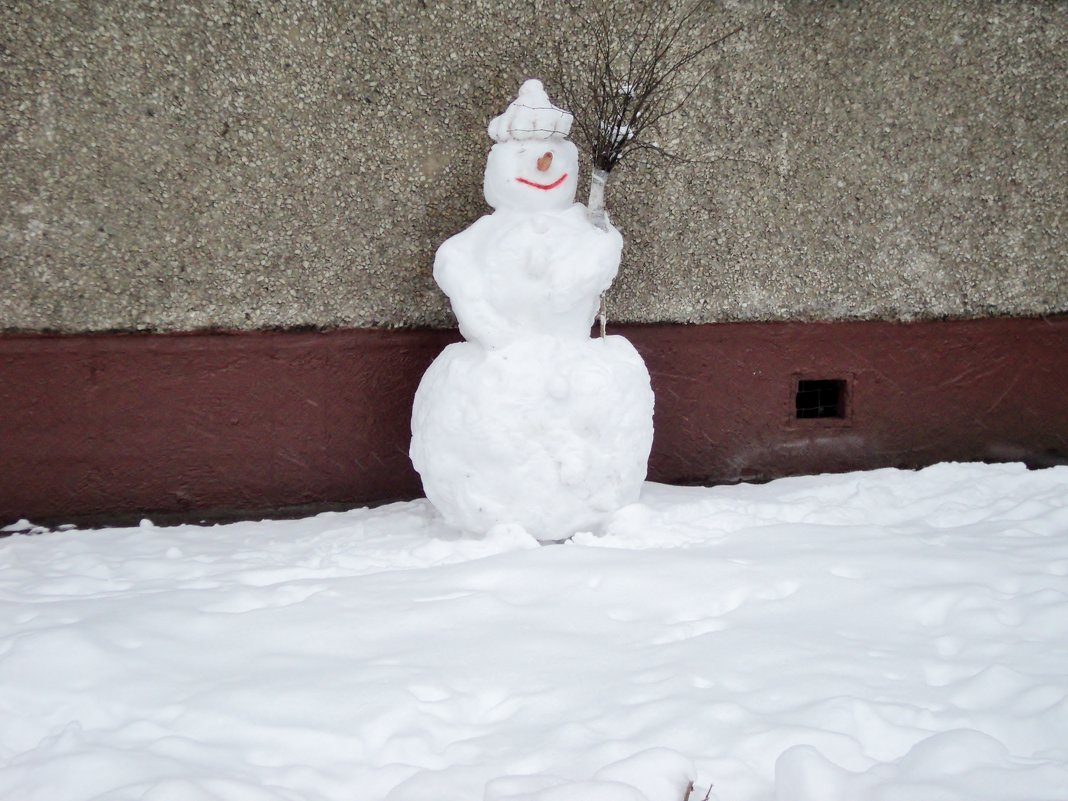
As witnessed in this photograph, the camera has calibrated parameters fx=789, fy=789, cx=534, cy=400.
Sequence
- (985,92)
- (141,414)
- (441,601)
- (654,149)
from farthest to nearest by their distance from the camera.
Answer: (985,92) → (654,149) → (141,414) → (441,601)

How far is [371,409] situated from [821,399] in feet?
6.10

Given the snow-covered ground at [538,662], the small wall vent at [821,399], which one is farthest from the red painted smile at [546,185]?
the small wall vent at [821,399]

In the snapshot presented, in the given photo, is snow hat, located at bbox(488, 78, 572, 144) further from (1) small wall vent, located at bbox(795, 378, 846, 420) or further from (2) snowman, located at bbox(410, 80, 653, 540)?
(1) small wall vent, located at bbox(795, 378, 846, 420)

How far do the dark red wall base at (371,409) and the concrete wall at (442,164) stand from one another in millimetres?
104

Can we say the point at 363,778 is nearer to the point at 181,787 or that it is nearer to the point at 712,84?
the point at 181,787

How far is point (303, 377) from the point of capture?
276cm

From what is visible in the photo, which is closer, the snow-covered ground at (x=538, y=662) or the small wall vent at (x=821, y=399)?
the snow-covered ground at (x=538, y=662)

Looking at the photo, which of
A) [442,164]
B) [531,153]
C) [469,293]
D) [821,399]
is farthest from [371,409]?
[821,399]

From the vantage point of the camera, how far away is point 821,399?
332 cm

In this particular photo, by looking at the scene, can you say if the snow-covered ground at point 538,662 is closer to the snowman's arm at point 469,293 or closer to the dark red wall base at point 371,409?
the dark red wall base at point 371,409

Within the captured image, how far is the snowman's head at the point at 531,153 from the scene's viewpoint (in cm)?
249

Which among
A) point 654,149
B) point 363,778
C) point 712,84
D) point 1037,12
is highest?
point 1037,12

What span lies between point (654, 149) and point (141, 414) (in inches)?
78.9

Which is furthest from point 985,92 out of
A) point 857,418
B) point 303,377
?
point 303,377
